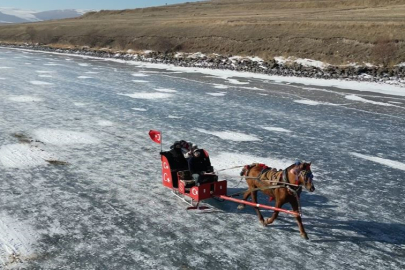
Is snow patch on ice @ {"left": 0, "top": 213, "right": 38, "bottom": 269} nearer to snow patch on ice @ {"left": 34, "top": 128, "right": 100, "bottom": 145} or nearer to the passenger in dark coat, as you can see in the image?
the passenger in dark coat

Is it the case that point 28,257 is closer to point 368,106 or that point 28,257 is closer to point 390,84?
point 368,106

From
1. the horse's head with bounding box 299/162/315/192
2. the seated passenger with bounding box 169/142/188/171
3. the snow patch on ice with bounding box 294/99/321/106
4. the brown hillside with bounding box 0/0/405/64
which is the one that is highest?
the brown hillside with bounding box 0/0/405/64

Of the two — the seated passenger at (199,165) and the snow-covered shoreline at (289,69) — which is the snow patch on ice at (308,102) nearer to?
the snow-covered shoreline at (289,69)

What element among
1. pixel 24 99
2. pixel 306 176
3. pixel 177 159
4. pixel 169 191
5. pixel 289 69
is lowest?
pixel 169 191

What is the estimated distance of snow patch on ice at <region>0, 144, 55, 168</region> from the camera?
889cm

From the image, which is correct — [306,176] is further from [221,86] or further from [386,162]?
[221,86]

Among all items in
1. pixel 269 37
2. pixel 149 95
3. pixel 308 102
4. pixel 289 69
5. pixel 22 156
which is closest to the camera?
pixel 22 156

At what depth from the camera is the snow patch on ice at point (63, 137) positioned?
10812 mm

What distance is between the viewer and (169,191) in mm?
7727

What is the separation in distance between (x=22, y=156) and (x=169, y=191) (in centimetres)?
403

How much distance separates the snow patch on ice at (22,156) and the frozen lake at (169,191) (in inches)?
1.7

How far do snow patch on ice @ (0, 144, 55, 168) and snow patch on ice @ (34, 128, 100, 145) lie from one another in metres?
0.80

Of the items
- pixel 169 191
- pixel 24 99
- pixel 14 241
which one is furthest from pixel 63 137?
pixel 24 99

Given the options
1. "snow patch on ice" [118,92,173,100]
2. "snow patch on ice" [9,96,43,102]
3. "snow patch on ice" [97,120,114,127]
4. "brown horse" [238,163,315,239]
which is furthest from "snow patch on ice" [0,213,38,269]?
"snow patch on ice" [118,92,173,100]
